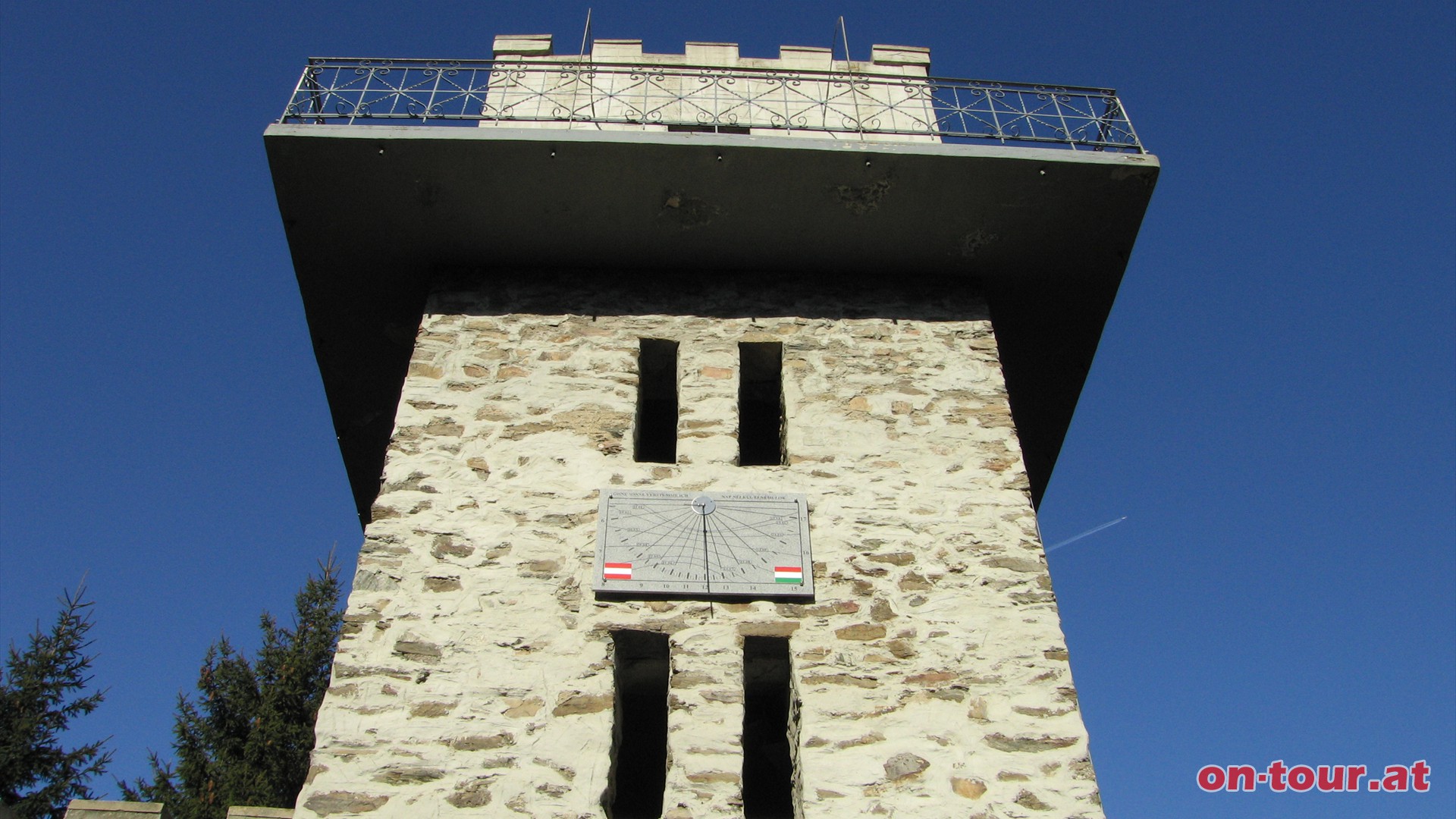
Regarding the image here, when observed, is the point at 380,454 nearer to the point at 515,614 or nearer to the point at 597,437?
the point at 597,437

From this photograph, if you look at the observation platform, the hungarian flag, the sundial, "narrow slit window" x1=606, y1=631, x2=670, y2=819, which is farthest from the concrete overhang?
"narrow slit window" x1=606, y1=631, x2=670, y2=819

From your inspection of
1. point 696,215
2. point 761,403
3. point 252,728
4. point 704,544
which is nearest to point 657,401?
point 761,403

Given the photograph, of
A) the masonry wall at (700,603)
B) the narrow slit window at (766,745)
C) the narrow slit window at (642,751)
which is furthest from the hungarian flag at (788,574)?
the narrow slit window at (642,751)

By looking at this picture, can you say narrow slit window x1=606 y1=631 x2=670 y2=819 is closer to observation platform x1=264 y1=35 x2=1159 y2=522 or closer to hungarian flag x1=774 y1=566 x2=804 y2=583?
hungarian flag x1=774 y1=566 x2=804 y2=583

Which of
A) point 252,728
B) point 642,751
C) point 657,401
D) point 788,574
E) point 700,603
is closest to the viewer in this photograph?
point 700,603

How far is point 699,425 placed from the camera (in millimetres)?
6527

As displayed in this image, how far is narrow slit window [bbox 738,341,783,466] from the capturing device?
717cm

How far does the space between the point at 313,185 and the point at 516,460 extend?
2193 mm

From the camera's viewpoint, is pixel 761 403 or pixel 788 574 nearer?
pixel 788 574

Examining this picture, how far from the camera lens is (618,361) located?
22.6 feet

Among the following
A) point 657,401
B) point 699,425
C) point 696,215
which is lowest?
point 699,425

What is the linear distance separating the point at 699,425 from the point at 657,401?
3.33 ft

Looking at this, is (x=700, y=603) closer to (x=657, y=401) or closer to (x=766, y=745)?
(x=766, y=745)

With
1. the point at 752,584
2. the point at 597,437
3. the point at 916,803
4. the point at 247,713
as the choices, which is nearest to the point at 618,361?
the point at 597,437
